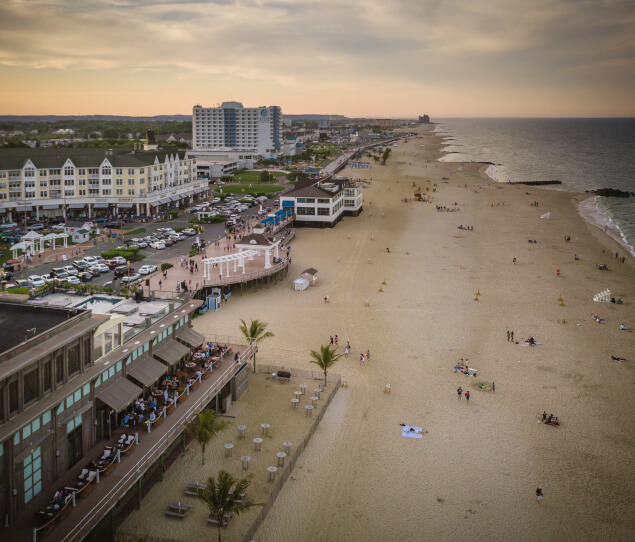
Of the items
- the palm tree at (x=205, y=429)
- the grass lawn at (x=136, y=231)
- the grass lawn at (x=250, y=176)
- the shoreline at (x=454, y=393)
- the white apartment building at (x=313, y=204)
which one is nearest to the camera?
the shoreline at (x=454, y=393)

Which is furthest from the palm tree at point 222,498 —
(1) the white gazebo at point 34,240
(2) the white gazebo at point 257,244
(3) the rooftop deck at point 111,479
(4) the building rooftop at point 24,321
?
(1) the white gazebo at point 34,240

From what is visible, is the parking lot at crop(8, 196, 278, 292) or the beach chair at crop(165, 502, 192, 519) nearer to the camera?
the beach chair at crop(165, 502, 192, 519)

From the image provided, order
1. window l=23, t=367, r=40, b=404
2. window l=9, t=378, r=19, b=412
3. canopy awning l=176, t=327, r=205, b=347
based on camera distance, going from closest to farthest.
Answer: window l=9, t=378, r=19, b=412, window l=23, t=367, r=40, b=404, canopy awning l=176, t=327, r=205, b=347

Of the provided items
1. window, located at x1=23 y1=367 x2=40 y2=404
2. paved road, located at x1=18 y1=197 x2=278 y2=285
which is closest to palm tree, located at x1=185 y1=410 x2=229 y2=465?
window, located at x1=23 y1=367 x2=40 y2=404

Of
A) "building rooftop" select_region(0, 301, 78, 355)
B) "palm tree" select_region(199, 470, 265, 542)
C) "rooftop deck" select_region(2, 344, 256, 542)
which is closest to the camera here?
"rooftop deck" select_region(2, 344, 256, 542)

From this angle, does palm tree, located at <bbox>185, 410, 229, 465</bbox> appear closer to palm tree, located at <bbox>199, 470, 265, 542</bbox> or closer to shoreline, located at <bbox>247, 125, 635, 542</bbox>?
palm tree, located at <bbox>199, 470, 265, 542</bbox>

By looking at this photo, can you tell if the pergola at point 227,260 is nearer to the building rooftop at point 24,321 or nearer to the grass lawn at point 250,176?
the building rooftop at point 24,321

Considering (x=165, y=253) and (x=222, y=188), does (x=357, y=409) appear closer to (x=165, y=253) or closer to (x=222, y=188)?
(x=165, y=253)

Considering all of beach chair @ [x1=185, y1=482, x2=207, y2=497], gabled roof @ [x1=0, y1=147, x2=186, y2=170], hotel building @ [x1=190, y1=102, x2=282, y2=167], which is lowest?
beach chair @ [x1=185, y1=482, x2=207, y2=497]
